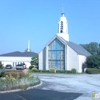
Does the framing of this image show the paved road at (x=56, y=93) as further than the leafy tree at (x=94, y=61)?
No

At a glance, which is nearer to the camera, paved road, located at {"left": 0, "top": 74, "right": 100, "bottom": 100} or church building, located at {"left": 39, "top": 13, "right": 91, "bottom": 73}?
paved road, located at {"left": 0, "top": 74, "right": 100, "bottom": 100}

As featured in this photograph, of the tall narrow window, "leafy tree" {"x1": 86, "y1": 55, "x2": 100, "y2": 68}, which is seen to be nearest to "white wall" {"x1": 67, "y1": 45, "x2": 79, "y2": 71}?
the tall narrow window

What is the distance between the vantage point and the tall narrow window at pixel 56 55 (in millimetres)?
49625

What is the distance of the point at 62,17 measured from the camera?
2195 inches

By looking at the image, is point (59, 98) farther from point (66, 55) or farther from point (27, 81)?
point (66, 55)

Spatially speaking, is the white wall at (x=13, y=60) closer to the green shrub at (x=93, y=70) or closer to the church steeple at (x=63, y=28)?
the church steeple at (x=63, y=28)

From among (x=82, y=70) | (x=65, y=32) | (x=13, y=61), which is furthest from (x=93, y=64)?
(x=13, y=61)

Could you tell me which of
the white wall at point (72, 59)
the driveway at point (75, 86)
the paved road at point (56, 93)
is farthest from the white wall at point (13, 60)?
the paved road at point (56, 93)

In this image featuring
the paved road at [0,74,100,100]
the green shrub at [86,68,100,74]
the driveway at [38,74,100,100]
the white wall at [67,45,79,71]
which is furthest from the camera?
the white wall at [67,45,79,71]

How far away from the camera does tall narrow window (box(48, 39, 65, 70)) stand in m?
49.6

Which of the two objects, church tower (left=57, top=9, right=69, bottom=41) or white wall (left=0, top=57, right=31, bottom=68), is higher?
church tower (left=57, top=9, right=69, bottom=41)

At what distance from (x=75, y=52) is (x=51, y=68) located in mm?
5699

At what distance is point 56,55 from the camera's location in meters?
49.9

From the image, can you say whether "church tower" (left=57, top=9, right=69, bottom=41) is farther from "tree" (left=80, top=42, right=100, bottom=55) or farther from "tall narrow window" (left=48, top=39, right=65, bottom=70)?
"tree" (left=80, top=42, right=100, bottom=55)
